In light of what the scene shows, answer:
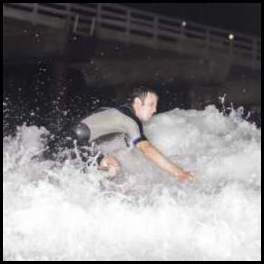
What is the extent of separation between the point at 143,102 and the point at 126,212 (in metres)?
1.09

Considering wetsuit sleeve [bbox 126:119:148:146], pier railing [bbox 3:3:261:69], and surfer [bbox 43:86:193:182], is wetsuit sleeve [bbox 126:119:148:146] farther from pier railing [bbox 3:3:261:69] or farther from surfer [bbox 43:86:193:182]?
pier railing [bbox 3:3:261:69]

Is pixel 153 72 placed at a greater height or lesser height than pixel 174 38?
lesser

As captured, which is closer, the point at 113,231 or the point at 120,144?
the point at 113,231

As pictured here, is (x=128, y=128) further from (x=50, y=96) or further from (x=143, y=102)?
(x=50, y=96)

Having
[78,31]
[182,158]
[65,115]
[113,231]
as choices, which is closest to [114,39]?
[78,31]

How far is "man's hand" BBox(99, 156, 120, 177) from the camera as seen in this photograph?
627cm

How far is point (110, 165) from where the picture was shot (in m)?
6.29

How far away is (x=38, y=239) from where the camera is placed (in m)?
5.16

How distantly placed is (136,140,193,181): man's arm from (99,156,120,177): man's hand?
1.75 ft

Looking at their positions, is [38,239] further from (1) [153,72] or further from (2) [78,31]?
(1) [153,72]

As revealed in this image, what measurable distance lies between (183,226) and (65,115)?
34.9 feet

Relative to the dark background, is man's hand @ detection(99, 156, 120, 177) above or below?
below

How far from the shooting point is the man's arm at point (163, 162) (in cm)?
570

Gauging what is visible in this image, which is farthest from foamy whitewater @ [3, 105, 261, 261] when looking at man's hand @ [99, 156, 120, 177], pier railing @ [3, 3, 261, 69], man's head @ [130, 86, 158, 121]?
pier railing @ [3, 3, 261, 69]
